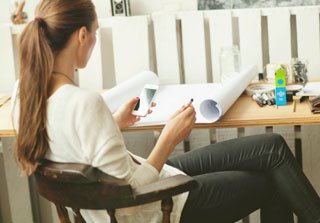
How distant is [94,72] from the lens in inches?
101

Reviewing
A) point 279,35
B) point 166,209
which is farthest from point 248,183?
point 279,35

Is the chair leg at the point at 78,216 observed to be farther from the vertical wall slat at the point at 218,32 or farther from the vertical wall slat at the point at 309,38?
the vertical wall slat at the point at 309,38

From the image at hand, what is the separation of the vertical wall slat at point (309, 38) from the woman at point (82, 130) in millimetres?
833

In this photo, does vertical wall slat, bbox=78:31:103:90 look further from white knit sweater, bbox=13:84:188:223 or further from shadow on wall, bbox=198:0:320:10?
white knit sweater, bbox=13:84:188:223

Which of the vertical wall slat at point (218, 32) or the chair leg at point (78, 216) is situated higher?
the vertical wall slat at point (218, 32)

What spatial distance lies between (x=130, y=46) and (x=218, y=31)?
39 centimetres

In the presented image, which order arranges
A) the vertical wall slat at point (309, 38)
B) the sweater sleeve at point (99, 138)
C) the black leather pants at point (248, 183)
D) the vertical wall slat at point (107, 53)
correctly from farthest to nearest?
the vertical wall slat at point (107, 53)
the vertical wall slat at point (309, 38)
the black leather pants at point (248, 183)
the sweater sleeve at point (99, 138)

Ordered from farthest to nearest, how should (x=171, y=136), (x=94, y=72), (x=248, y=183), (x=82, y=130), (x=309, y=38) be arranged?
(x=94, y=72), (x=309, y=38), (x=248, y=183), (x=171, y=136), (x=82, y=130)

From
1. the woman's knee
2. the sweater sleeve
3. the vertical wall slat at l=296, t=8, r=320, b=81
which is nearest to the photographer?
the sweater sleeve

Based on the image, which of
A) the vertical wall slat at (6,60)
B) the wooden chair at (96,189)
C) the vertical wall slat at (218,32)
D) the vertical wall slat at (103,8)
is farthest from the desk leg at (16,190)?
the wooden chair at (96,189)

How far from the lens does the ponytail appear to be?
138 cm

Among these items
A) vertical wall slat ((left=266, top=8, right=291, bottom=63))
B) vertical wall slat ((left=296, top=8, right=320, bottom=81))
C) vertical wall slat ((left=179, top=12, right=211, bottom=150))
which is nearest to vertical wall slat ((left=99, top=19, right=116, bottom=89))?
vertical wall slat ((left=179, top=12, right=211, bottom=150))

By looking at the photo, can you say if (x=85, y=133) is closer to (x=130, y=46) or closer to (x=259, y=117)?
(x=259, y=117)

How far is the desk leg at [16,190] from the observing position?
260 cm
